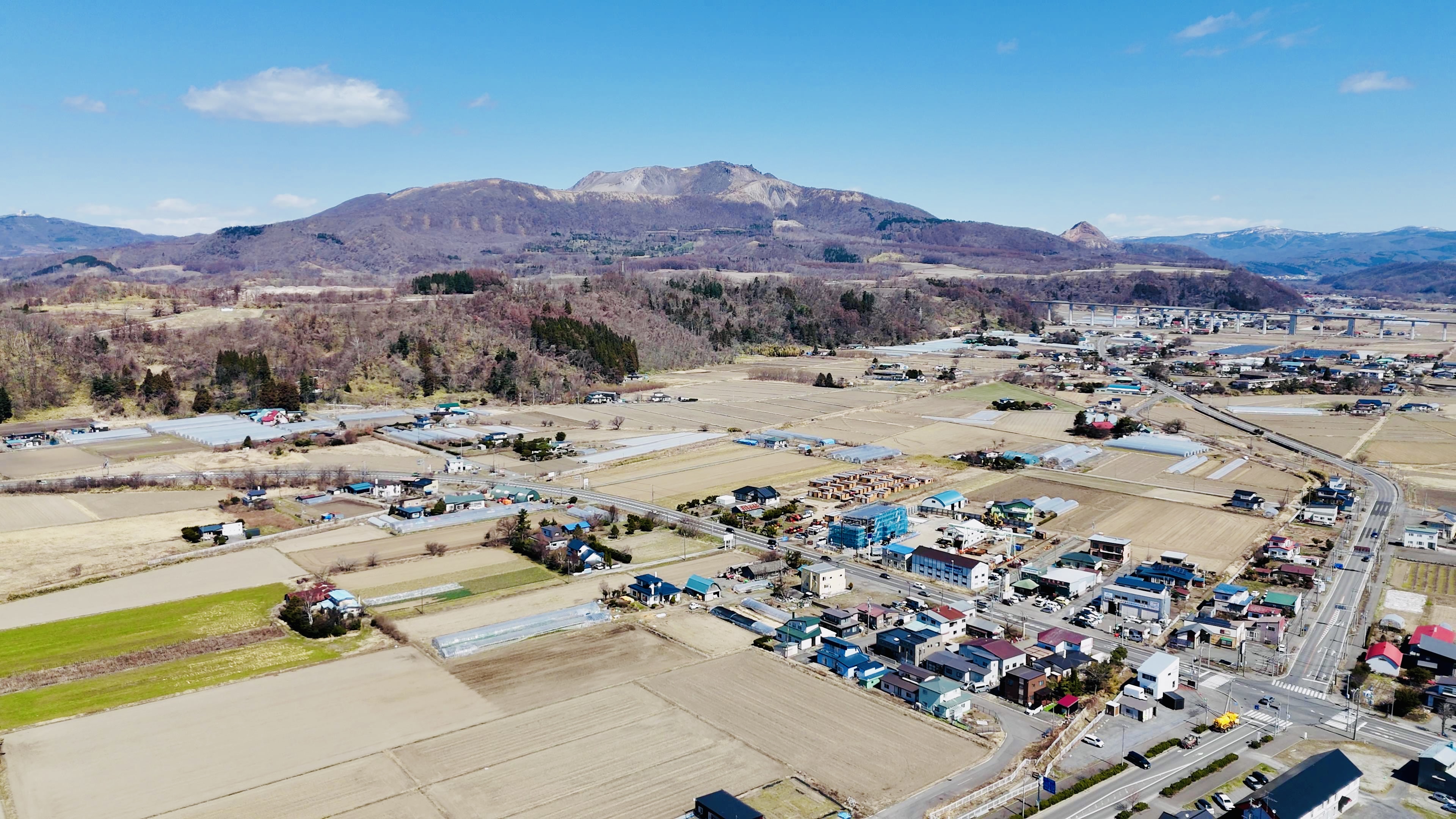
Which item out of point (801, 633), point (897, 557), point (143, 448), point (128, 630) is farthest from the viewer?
point (143, 448)

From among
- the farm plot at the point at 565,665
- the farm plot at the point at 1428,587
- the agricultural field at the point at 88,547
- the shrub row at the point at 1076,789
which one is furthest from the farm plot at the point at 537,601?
the farm plot at the point at 1428,587

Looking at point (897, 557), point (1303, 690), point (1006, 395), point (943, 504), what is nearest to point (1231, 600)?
point (1303, 690)

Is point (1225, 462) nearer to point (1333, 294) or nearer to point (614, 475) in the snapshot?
point (614, 475)

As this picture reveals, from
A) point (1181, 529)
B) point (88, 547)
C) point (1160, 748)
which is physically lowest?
point (1181, 529)

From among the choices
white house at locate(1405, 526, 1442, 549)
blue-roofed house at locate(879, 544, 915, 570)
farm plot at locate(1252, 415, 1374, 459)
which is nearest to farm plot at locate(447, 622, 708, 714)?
blue-roofed house at locate(879, 544, 915, 570)

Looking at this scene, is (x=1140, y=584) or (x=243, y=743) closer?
(x=243, y=743)

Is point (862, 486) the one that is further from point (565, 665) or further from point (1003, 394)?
point (1003, 394)

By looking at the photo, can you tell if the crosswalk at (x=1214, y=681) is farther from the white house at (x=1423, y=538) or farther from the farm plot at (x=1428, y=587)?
the white house at (x=1423, y=538)
